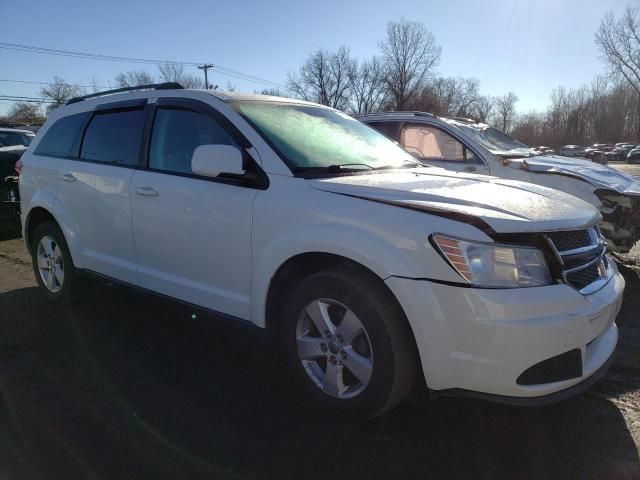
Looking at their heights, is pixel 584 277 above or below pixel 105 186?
below

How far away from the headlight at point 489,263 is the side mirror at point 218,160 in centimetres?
129

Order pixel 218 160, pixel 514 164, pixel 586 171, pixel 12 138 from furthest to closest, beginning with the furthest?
1. pixel 12 138
2. pixel 514 164
3. pixel 586 171
4. pixel 218 160

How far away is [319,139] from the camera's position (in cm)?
348

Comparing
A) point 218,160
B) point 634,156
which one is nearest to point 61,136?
point 218,160

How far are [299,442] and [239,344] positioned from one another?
1.41 m

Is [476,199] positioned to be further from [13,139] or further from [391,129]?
[13,139]

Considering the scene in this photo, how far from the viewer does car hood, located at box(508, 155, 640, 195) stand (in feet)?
18.3

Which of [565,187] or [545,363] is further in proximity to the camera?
[565,187]

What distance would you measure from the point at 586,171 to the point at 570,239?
3.92 metres

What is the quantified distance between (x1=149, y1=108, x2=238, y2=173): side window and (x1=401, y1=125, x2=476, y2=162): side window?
383cm

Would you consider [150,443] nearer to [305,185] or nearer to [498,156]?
[305,185]

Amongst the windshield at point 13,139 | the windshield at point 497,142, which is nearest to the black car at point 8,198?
the windshield at point 13,139

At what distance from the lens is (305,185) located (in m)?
2.87

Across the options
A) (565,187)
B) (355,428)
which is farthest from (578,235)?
(565,187)
